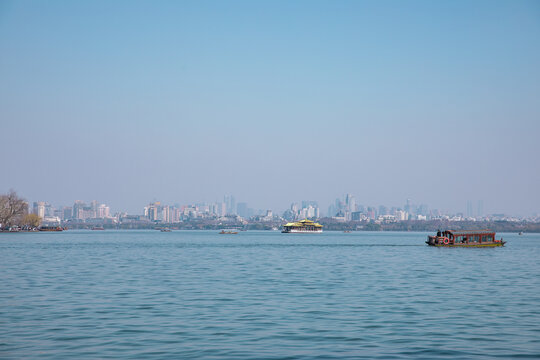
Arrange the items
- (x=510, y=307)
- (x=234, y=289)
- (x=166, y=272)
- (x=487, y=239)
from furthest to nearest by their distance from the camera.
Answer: (x=487, y=239)
(x=166, y=272)
(x=234, y=289)
(x=510, y=307)

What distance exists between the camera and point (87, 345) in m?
21.6

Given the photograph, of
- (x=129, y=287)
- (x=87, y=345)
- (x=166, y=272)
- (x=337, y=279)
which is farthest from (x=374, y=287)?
(x=87, y=345)

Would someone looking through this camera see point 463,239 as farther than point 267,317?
Yes

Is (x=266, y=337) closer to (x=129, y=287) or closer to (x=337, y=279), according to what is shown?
(x=129, y=287)

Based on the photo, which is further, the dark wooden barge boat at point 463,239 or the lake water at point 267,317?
the dark wooden barge boat at point 463,239

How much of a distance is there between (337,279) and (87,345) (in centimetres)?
2768

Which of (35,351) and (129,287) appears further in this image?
(129,287)

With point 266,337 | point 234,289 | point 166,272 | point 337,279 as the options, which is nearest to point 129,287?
point 234,289

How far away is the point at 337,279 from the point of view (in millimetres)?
46562

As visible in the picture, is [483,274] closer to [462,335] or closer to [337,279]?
[337,279]

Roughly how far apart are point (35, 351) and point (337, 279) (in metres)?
29.3

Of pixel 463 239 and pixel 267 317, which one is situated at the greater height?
pixel 463 239

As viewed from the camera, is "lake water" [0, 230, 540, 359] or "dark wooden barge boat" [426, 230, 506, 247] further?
"dark wooden barge boat" [426, 230, 506, 247]

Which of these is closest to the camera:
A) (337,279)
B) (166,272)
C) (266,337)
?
(266,337)
